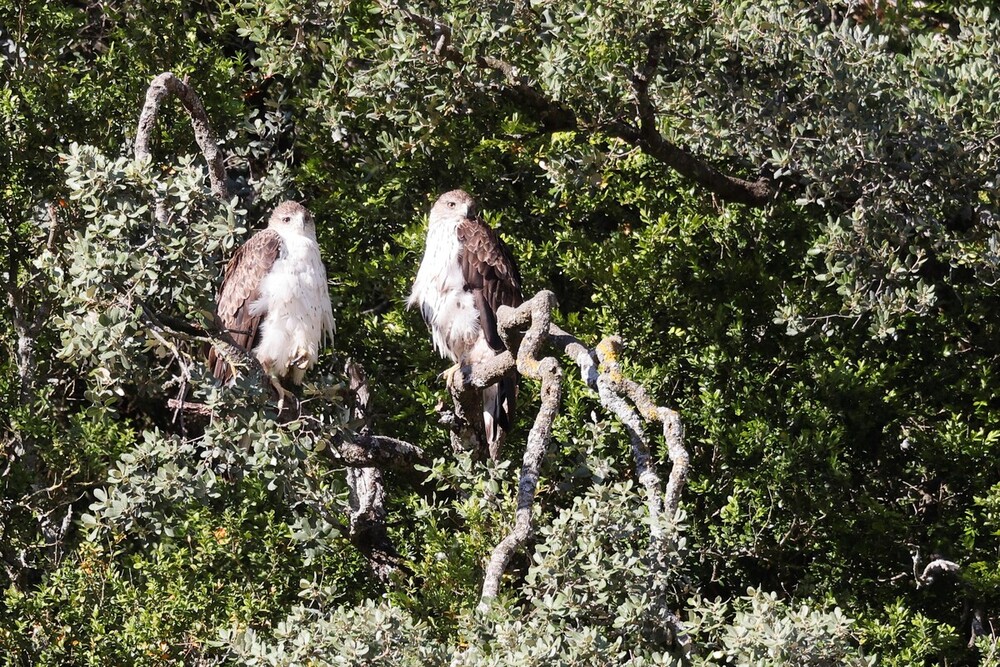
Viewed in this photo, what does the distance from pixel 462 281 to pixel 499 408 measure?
2.63 ft

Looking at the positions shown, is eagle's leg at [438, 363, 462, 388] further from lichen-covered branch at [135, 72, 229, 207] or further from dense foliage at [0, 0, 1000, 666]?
lichen-covered branch at [135, 72, 229, 207]

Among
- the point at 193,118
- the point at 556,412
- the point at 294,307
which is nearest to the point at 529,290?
the point at 294,307

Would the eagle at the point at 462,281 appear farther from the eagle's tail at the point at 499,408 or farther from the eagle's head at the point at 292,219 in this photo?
the eagle's head at the point at 292,219

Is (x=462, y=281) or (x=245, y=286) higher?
(x=462, y=281)

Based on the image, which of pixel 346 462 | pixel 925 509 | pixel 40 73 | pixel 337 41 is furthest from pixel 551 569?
pixel 40 73

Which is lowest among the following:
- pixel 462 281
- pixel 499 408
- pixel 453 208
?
pixel 499 408

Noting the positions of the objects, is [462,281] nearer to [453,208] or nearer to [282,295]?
[453,208]

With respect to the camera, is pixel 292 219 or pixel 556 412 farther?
pixel 292 219

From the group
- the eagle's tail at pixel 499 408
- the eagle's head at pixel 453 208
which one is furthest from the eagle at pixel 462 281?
the eagle's tail at pixel 499 408

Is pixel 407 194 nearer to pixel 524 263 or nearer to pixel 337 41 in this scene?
pixel 524 263

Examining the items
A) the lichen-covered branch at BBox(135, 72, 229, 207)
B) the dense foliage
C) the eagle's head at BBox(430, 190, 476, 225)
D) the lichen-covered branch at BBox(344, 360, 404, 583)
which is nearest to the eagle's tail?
the dense foliage

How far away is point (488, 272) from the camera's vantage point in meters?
6.59

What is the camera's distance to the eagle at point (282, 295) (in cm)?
624

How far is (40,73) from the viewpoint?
6.32m
